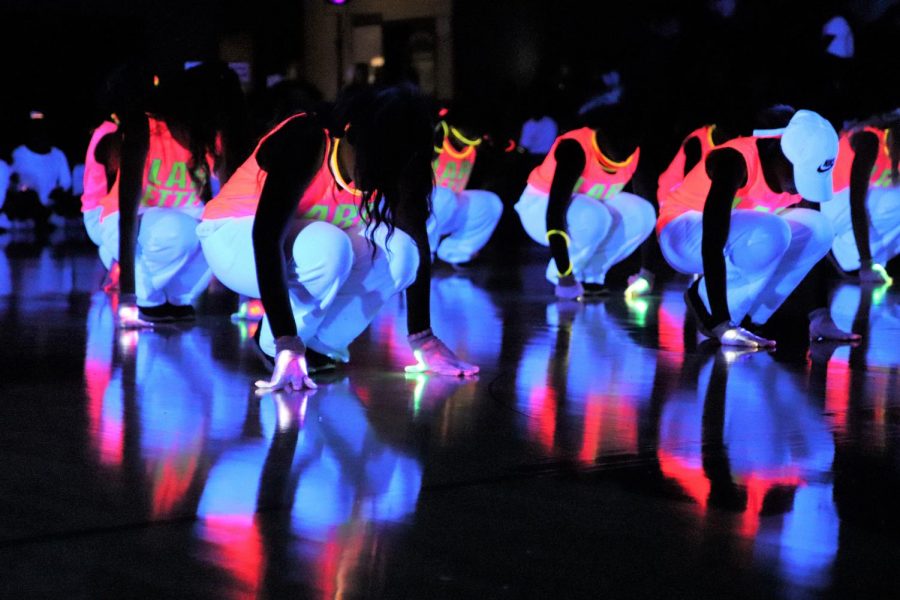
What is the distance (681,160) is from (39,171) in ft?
30.5

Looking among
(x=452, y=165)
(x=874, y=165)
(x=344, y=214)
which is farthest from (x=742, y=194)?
(x=452, y=165)

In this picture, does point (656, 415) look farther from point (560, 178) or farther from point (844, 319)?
point (560, 178)

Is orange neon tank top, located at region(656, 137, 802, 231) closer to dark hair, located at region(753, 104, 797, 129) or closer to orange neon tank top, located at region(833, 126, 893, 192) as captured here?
dark hair, located at region(753, 104, 797, 129)

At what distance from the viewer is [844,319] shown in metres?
6.28

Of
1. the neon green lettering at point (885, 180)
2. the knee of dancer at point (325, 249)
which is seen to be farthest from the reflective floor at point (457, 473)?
the neon green lettering at point (885, 180)

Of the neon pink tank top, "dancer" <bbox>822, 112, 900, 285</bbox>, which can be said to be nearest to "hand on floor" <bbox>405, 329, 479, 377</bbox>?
the neon pink tank top

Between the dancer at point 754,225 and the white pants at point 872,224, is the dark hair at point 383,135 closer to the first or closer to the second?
the dancer at point 754,225

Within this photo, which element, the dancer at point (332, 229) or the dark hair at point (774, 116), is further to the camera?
the dark hair at point (774, 116)

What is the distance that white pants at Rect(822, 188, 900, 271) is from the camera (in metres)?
8.44

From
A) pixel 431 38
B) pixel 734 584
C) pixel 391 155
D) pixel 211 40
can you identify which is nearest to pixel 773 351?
pixel 391 155

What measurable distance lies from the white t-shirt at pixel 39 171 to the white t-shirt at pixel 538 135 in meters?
5.33

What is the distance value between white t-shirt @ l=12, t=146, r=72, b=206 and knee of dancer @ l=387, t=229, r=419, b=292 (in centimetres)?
1121

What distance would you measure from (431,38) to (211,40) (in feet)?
9.77

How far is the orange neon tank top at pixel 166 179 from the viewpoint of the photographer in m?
5.91
